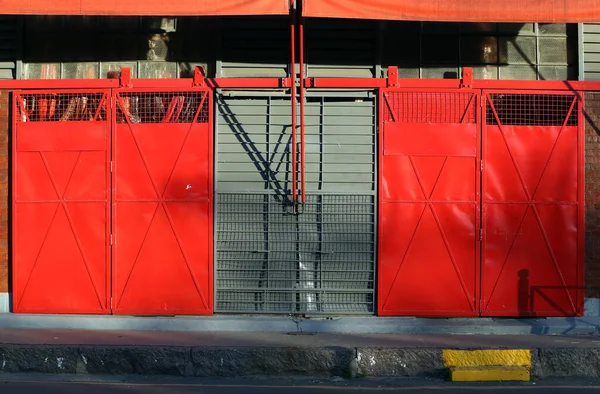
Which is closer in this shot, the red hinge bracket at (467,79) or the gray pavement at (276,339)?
the gray pavement at (276,339)

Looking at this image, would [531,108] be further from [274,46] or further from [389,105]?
[274,46]

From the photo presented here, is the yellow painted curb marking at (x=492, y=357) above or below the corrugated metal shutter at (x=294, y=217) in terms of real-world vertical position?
below

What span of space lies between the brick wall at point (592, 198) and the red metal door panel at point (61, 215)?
7071 mm

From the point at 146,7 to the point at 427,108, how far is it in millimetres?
4254

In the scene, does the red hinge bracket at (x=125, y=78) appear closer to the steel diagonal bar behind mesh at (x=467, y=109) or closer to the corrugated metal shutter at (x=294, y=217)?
the corrugated metal shutter at (x=294, y=217)

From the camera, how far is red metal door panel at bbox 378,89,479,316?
462 inches

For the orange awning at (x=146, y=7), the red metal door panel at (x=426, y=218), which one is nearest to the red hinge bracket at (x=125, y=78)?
the orange awning at (x=146, y=7)

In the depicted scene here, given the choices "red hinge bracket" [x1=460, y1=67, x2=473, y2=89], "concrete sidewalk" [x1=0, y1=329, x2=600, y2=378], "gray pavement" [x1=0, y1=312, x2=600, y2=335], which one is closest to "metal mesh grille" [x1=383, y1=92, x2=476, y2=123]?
"red hinge bracket" [x1=460, y1=67, x2=473, y2=89]

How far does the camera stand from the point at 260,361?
968 centimetres

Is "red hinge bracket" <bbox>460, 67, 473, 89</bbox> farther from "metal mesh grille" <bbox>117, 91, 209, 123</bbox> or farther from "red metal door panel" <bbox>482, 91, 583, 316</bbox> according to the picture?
"metal mesh grille" <bbox>117, 91, 209, 123</bbox>

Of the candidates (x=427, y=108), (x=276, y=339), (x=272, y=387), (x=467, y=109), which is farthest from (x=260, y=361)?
(x=467, y=109)

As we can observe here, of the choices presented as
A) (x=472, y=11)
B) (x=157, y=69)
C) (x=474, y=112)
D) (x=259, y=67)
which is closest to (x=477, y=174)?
(x=474, y=112)

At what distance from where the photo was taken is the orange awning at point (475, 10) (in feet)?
35.7

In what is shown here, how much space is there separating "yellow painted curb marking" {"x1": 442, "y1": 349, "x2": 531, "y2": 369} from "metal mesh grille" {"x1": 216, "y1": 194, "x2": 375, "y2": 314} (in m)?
2.37
